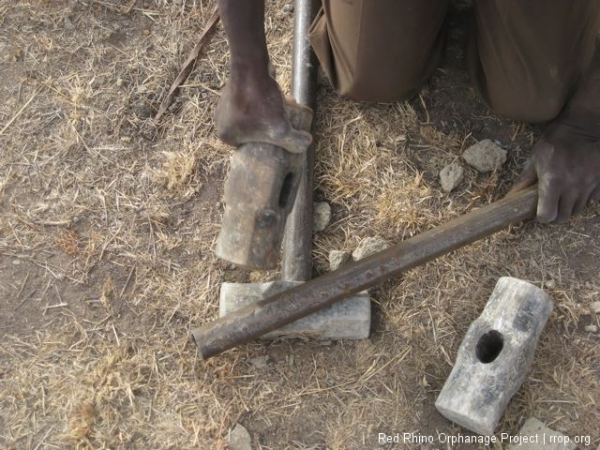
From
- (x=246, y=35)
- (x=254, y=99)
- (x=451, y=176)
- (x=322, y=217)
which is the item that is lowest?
(x=322, y=217)

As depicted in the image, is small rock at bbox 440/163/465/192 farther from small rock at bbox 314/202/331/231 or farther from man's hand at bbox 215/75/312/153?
man's hand at bbox 215/75/312/153

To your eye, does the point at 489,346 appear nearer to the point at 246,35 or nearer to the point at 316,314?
the point at 316,314

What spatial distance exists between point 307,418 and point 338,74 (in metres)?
1.44

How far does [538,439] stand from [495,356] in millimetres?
331

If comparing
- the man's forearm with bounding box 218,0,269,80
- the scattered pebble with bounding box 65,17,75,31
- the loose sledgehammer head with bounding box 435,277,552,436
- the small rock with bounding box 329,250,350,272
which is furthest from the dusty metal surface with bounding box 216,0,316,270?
the scattered pebble with bounding box 65,17,75,31

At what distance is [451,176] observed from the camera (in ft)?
9.49

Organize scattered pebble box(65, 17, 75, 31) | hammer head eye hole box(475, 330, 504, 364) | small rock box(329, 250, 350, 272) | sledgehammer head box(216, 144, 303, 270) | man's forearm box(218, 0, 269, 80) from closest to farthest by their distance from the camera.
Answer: man's forearm box(218, 0, 269, 80), sledgehammer head box(216, 144, 303, 270), hammer head eye hole box(475, 330, 504, 364), small rock box(329, 250, 350, 272), scattered pebble box(65, 17, 75, 31)

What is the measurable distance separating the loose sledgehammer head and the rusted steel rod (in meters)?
0.28

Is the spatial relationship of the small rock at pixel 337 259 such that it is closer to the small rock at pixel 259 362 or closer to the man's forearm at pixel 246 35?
the small rock at pixel 259 362

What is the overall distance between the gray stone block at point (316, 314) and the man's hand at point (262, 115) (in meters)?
0.62

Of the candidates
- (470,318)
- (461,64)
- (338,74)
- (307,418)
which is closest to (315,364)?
(307,418)

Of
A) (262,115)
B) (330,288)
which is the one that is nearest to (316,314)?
(330,288)

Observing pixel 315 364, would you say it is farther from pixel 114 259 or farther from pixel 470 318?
pixel 114 259

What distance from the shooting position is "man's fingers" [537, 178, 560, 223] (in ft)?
8.74
